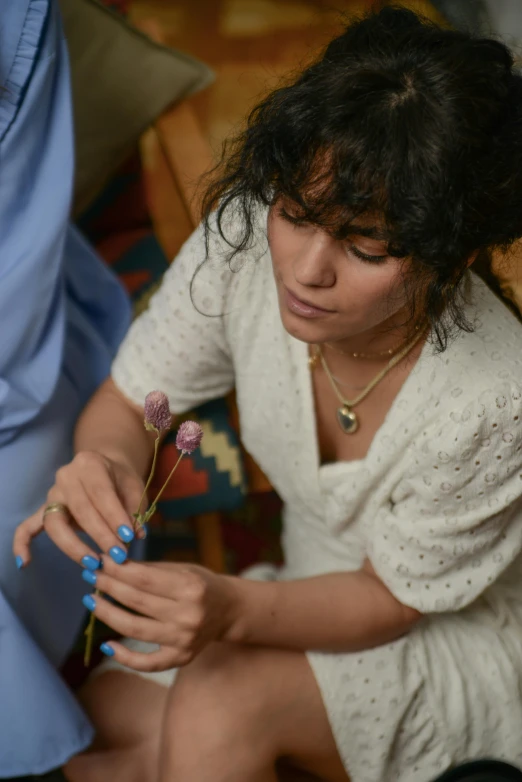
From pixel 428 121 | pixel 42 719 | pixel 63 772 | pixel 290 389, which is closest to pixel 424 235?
pixel 428 121

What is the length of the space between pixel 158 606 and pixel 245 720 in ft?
0.64

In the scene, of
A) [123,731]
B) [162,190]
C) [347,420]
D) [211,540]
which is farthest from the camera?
[162,190]

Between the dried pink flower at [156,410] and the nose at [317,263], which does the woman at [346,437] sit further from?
the dried pink flower at [156,410]

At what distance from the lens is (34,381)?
106 cm

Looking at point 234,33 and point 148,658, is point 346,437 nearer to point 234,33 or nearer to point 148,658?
point 148,658

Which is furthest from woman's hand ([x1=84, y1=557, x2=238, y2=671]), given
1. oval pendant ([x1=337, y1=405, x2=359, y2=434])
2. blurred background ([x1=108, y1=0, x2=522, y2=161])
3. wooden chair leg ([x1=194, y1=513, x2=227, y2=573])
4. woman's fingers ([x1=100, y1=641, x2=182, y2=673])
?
blurred background ([x1=108, y1=0, x2=522, y2=161])

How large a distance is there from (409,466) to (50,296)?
19.5 inches

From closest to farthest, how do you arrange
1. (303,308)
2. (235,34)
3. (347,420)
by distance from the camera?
1. (303,308)
2. (347,420)
3. (235,34)

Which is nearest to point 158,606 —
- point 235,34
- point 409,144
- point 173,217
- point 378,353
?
point 378,353

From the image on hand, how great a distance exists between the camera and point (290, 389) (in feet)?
3.22

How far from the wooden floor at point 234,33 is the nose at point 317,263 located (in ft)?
5.88

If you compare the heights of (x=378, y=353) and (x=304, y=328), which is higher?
(x=304, y=328)

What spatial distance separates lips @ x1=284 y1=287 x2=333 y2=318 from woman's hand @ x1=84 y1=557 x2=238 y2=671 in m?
0.27

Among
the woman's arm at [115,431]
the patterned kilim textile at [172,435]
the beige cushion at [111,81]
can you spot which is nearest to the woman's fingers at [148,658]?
the woman's arm at [115,431]
